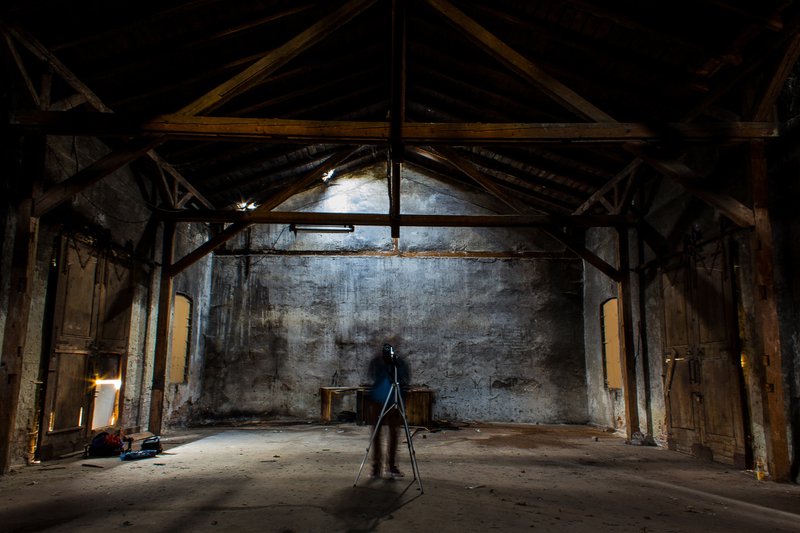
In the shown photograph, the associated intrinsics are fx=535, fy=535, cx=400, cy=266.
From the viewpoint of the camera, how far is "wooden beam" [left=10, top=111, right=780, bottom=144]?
615cm

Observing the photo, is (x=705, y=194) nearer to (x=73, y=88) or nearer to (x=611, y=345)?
(x=611, y=345)

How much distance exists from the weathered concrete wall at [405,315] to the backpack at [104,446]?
4.94m

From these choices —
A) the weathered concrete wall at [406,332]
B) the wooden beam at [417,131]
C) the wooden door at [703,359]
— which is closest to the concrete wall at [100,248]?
the weathered concrete wall at [406,332]

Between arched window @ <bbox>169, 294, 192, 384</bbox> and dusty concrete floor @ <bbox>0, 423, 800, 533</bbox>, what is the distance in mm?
3974

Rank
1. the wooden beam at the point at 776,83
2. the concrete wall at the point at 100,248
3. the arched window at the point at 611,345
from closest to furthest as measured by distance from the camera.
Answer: the wooden beam at the point at 776,83 → the concrete wall at the point at 100,248 → the arched window at the point at 611,345

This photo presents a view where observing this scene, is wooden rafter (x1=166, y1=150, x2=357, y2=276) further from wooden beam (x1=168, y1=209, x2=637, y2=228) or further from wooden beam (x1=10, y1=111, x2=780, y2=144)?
wooden beam (x1=10, y1=111, x2=780, y2=144)

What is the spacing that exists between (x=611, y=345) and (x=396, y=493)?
30.1 ft

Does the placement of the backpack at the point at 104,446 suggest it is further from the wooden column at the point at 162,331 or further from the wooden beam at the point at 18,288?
the wooden column at the point at 162,331

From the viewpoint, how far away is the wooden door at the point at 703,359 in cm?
683

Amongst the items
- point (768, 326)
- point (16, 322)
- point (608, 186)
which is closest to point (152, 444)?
point (16, 322)

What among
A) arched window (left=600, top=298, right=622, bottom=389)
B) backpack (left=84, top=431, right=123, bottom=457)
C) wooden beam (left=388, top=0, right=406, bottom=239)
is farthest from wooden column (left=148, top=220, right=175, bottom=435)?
arched window (left=600, top=298, right=622, bottom=389)

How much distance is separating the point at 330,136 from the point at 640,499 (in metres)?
4.96

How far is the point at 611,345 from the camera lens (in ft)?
41.5

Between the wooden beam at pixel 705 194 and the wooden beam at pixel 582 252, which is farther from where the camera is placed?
the wooden beam at pixel 582 252
